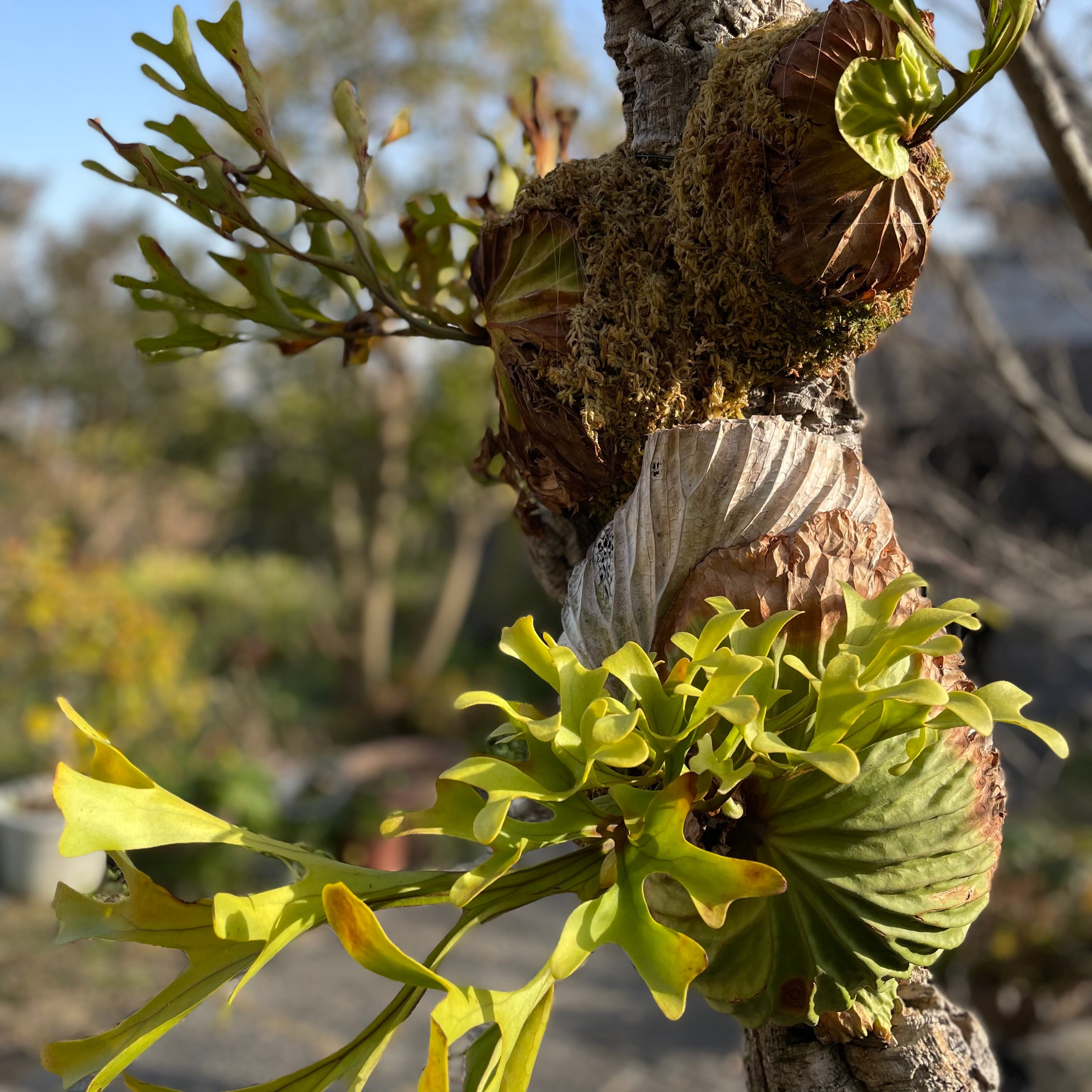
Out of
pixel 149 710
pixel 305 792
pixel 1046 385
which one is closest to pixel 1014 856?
pixel 1046 385

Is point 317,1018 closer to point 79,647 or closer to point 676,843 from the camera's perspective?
point 79,647

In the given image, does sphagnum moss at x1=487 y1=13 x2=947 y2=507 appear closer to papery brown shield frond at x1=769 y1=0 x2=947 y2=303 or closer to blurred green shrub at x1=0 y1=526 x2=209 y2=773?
papery brown shield frond at x1=769 y1=0 x2=947 y2=303

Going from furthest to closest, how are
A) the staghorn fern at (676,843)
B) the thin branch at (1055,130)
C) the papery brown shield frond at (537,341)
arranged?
the thin branch at (1055,130) → the papery brown shield frond at (537,341) → the staghorn fern at (676,843)

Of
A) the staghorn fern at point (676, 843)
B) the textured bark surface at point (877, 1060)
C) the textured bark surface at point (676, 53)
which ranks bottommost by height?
the textured bark surface at point (877, 1060)

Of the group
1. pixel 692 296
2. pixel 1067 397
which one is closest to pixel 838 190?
pixel 692 296

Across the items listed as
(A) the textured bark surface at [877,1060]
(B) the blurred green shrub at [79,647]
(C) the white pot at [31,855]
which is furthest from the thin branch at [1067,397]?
(C) the white pot at [31,855]

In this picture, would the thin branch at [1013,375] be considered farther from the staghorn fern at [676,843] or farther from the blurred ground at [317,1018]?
the blurred ground at [317,1018]
